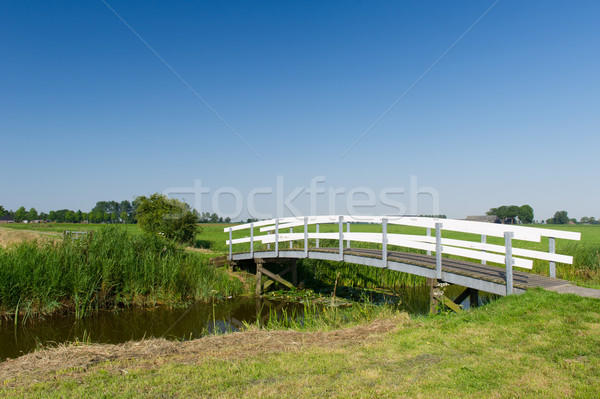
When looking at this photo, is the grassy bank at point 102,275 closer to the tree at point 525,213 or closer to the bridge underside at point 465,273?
the bridge underside at point 465,273

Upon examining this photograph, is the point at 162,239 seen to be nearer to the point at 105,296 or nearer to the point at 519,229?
the point at 105,296

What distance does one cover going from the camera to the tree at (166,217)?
22.0 metres

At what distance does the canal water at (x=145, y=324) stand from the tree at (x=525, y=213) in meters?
108

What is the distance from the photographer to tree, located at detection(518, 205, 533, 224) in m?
109

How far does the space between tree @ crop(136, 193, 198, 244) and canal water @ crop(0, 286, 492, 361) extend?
832 cm

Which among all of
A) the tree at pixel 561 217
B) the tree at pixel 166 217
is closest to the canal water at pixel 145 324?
the tree at pixel 166 217

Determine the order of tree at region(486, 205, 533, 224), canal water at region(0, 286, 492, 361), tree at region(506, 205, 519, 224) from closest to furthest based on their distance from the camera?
canal water at region(0, 286, 492, 361)
tree at region(486, 205, 533, 224)
tree at region(506, 205, 519, 224)

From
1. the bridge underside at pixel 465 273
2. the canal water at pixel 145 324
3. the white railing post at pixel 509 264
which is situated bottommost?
the canal water at pixel 145 324

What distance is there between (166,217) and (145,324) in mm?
10998

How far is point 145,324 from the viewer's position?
11969 millimetres

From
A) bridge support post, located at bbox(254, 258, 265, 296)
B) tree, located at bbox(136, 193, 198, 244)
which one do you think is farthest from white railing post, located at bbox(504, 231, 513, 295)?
tree, located at bbox(136, 193, 198, 244)

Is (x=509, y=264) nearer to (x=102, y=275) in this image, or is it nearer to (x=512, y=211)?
(x=102, y=275)

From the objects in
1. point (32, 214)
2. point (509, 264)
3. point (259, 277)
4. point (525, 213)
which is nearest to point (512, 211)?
point (525, 213)

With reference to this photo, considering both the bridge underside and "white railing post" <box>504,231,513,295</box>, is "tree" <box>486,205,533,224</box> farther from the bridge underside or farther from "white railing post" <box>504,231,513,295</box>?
"white railing post" <box>504,231,513,295</box>
